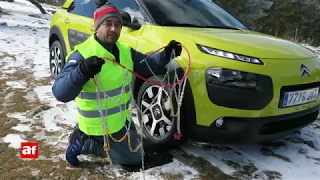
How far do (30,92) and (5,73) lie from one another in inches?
54.1

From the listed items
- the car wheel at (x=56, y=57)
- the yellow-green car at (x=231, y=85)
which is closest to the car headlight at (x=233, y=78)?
the yellow-green car at (x=231, y=85)

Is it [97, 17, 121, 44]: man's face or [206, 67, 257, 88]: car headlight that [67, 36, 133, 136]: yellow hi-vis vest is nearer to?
[97, 17, 121, 44]: man's face

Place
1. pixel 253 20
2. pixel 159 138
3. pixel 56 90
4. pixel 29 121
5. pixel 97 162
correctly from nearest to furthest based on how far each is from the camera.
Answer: pixel 56 90
pixel 97 162
pixel 159 138
pixel 29 121
pixel 253 20

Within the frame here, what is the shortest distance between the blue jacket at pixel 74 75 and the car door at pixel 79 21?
1522 millimetres

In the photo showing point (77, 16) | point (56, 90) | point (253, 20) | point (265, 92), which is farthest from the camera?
point (253, 20)

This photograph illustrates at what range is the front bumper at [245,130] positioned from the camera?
283 cm

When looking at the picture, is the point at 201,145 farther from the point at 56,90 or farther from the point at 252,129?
the point at 56,90

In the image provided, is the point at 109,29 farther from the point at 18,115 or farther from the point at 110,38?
the point at 18,115

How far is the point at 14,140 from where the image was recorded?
3383mm

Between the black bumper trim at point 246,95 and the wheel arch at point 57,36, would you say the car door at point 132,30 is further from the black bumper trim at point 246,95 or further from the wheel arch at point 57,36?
the wheel arch at point 57,36

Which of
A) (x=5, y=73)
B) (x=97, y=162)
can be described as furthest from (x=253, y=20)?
(x=97, y=162)

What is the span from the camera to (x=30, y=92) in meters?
4.99

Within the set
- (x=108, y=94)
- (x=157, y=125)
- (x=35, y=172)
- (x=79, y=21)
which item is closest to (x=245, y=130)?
(x=157, y=125)

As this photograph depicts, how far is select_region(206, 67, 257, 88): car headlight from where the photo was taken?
9.01ft
